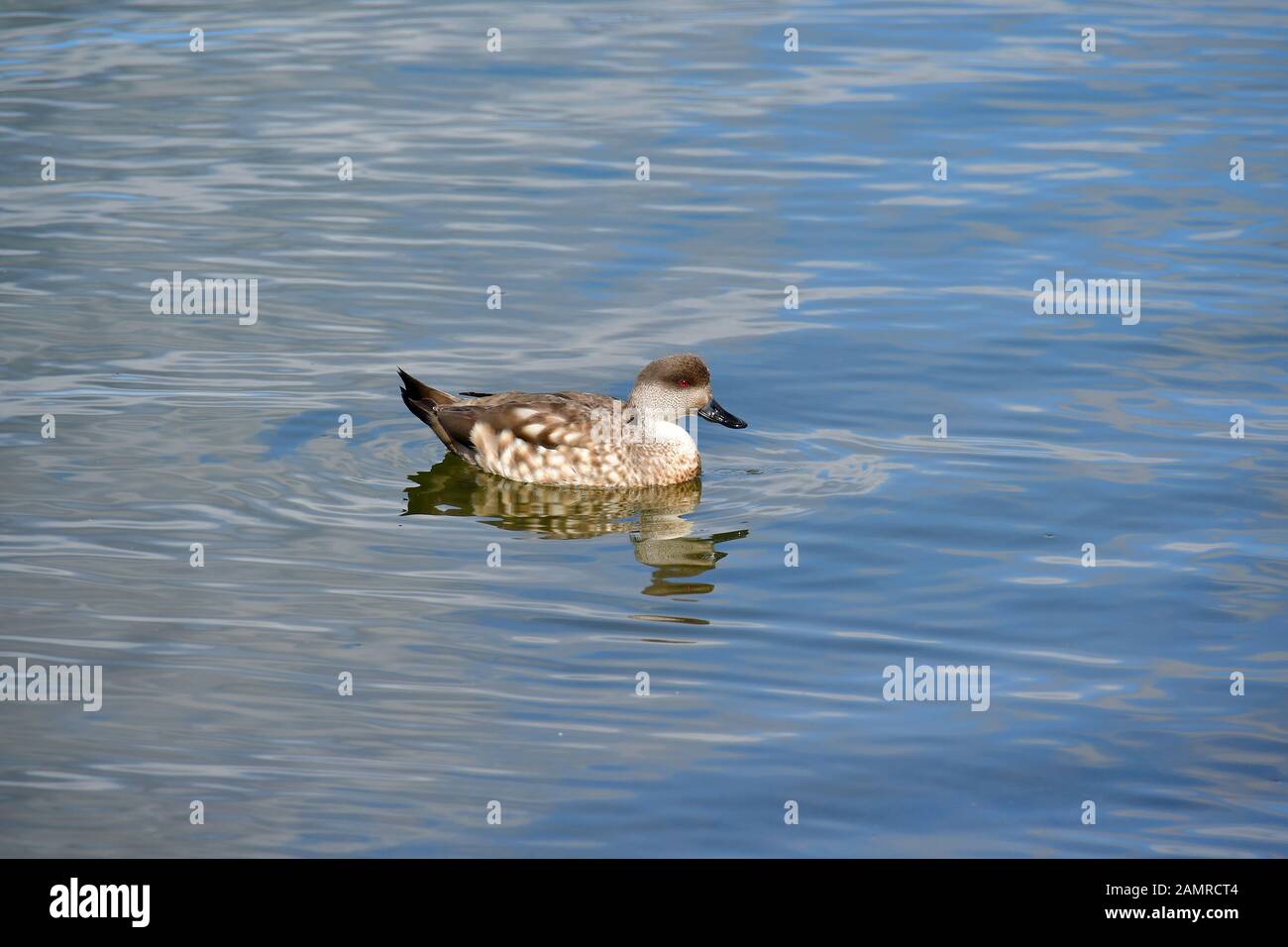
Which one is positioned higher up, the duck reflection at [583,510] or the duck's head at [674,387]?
the duck's head at [674,387]

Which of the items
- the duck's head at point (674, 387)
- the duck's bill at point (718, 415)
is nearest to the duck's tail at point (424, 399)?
the duck's head at point (674, 387)

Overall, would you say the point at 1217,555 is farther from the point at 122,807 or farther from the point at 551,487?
the point at 122,807

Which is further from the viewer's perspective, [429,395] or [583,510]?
[429,395]

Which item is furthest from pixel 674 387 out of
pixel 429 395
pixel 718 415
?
pixel 429 395

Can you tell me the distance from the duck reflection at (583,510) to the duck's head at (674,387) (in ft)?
1.80

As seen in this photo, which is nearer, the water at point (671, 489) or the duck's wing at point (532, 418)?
the water at point (671, 489)

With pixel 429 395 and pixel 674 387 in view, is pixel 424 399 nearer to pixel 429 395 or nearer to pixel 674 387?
pixel 429 395

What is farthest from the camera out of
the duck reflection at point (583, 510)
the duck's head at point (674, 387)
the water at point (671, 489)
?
the duck's head at point (674, 387)

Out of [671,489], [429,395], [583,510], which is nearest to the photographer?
[583,510]

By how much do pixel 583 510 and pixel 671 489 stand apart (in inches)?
27.5

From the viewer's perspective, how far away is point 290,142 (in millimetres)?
20688

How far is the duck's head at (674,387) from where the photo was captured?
12.6 metres

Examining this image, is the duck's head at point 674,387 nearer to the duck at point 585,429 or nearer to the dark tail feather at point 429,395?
the duck at point 585,429

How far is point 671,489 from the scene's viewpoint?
41.2 feet
